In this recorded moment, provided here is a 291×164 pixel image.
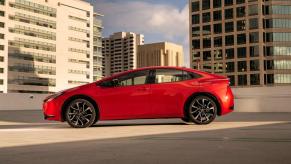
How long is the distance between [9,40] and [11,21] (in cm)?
560

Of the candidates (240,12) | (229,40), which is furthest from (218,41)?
(240,12)

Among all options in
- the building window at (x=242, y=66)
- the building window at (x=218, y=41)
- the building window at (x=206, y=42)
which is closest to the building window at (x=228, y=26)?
the building window at (x=218, y=41)

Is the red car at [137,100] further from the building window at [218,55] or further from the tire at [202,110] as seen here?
the building window at [218,55]

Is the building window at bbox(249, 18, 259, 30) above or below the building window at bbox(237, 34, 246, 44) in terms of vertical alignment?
above

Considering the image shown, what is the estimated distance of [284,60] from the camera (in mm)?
101250

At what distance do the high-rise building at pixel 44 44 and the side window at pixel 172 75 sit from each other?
118 meters

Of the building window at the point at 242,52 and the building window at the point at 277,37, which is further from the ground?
the building window at the point at 277,37

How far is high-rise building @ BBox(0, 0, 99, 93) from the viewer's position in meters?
126

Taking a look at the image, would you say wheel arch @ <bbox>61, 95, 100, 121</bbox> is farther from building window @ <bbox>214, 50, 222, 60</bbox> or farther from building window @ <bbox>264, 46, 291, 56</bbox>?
building window @ <bbox>214, 50, 222, 60</bbox>

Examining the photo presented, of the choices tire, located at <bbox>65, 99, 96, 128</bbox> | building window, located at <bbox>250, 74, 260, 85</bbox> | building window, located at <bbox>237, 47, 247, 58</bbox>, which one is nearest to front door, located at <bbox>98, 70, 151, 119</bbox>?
tire, located at <bbox>65, 99, 96, 128</bbox>

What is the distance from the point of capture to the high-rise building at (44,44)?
12550 centimetres

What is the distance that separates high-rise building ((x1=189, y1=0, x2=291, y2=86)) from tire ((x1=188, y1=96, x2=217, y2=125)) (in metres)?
90.7

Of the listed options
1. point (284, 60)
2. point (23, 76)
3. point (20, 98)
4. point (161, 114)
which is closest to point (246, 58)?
point (284, 60)

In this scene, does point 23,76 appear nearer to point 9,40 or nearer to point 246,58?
point 9,40
